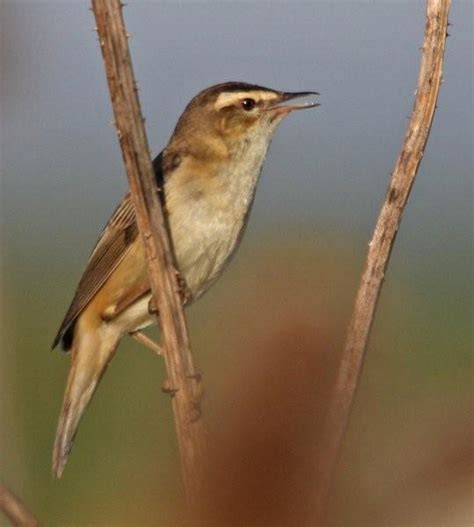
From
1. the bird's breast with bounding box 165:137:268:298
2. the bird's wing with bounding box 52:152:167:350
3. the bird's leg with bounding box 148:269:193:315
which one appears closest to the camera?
the bird's leg with bounding box 148:269:193:315

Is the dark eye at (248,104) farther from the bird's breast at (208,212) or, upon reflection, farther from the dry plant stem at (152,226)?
the dry plant stem at (152,226)

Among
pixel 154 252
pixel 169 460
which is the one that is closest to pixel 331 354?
pixel 169 460

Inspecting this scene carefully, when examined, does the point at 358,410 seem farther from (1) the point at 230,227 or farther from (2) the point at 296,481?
(1) the point at 230,227

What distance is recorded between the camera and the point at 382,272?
3.55 ft

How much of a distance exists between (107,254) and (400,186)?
2.05 meters

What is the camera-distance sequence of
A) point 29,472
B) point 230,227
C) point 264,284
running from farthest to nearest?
point 230,227, point 264,284, point 29,472

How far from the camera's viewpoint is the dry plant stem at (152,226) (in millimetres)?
1051

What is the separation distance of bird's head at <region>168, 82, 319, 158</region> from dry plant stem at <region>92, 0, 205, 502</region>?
1853 millimetres

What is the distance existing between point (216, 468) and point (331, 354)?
0.61 ft

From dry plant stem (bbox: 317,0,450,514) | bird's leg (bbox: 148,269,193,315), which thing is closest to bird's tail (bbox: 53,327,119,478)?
bird's leg (bbox: 148,269,193,315)

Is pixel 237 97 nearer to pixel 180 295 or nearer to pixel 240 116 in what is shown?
pixel 240 116

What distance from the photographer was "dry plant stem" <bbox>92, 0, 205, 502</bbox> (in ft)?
3.45

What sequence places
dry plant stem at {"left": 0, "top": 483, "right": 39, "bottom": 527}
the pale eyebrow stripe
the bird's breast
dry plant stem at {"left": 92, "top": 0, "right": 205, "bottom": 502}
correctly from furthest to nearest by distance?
the pale eyebrow stripe < the bird's breast < dry plant stem at {"left": 92, "top": 0, "right": 205, "bottom": 502} < dry plant stem at {"left": 0, "top": 483, "right": 39, "bottom": 527}

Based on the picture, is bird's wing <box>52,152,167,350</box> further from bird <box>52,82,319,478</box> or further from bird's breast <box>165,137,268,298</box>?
bird's breast <box>165,137,268,298</box>
